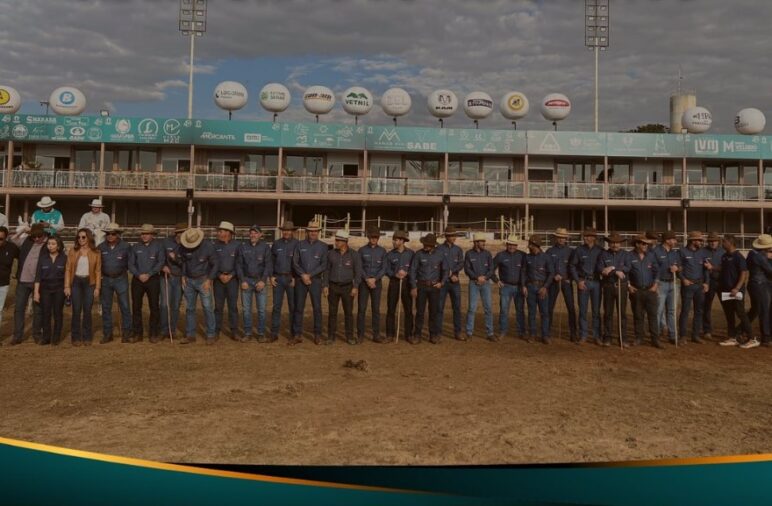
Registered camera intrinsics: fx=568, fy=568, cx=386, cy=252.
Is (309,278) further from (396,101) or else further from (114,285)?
(396,101)

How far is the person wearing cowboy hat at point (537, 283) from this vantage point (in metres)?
10.4

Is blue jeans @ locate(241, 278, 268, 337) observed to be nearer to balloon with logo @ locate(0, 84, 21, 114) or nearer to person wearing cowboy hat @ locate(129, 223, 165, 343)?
person wearing cowboy hat @ locate(129, 223, 165, 343)

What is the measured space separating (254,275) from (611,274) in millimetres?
6366

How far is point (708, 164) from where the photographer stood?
3294 cm

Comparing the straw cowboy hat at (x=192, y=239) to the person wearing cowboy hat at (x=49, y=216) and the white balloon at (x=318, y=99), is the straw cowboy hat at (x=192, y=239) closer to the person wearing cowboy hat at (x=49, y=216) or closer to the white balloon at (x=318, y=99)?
the person wearing cowboy hat at (x=49, y=216)

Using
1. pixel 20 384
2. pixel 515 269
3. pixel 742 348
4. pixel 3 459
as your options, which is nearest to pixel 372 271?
pixel 515 269

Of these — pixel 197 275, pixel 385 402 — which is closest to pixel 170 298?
pixel 197 275

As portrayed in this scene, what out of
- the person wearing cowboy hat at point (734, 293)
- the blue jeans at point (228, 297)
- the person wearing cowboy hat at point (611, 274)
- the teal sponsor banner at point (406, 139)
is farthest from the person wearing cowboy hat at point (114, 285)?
the teal sponsor banner at point (406, 139)

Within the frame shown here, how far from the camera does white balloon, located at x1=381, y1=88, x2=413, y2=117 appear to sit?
104ft

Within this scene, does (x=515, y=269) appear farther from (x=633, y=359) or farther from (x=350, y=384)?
(x=350, y=384)

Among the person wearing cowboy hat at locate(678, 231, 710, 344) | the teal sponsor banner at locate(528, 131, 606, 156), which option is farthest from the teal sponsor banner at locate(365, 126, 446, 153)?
the person wearing cowboy hat at locate(678, 231, 710, 344)

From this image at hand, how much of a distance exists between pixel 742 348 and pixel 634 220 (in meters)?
25.6

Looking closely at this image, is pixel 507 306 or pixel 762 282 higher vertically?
pixel 762 282

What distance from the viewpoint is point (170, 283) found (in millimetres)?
10016
